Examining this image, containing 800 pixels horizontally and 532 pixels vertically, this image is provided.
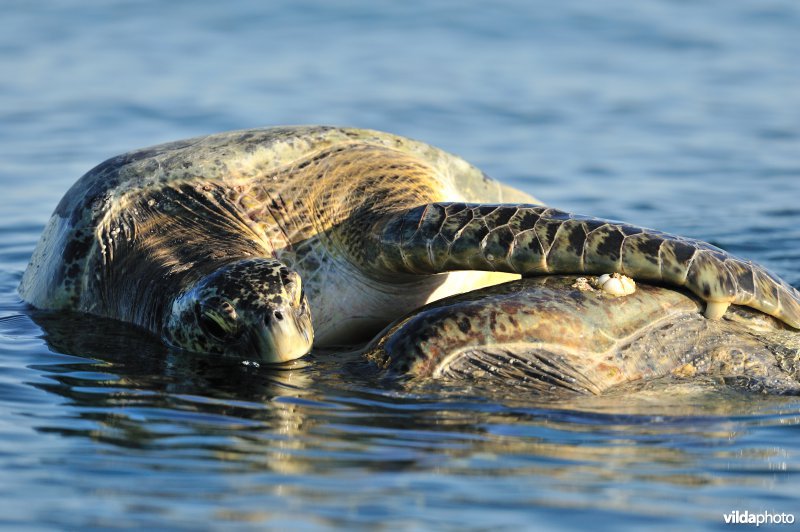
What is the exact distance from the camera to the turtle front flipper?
6.05 meters

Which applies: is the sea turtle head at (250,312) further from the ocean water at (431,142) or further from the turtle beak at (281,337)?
the ocean water at (431,142)

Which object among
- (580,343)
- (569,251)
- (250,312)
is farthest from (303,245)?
(580,343)

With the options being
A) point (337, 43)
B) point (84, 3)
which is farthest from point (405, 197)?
point (84, 3)

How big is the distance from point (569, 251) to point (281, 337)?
1.49 metres

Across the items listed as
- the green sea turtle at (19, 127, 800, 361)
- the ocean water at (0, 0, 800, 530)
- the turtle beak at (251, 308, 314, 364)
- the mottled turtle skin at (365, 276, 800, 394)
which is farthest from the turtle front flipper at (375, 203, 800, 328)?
the turtle beak at (251, 308, 314, 364)

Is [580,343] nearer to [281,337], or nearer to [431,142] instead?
[281,337]

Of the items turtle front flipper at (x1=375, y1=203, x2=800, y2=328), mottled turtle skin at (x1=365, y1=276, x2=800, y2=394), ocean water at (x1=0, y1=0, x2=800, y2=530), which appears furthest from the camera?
turtle front flipper at (x1=375, y1=203, x2=800, y2=328)

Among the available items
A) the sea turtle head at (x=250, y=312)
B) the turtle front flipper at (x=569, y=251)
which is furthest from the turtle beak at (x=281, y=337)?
the turtle front flipper at (x=569, y=251)

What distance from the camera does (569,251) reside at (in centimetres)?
618

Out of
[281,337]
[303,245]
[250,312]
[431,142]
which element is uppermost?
[431,142]

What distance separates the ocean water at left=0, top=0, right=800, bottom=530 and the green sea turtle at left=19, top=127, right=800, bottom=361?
26cm

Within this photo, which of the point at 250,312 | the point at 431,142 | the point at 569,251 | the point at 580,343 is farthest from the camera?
the point at 431,142

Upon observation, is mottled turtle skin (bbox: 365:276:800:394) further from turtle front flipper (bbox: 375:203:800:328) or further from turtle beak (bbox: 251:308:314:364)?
turtle beak (bbox: 251:308:314:364)

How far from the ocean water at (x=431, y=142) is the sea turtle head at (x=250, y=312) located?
0.42 ft
